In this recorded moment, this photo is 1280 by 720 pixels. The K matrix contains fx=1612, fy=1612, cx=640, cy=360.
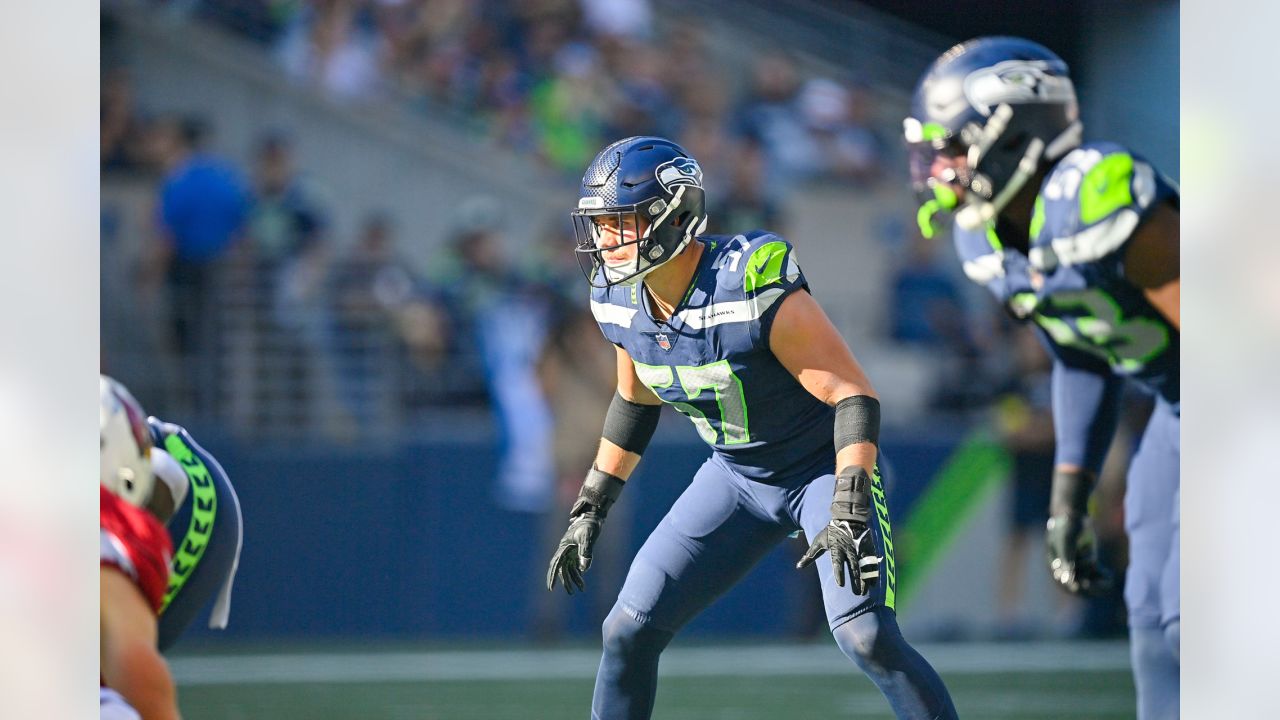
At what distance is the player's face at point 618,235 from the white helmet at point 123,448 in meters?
0.95

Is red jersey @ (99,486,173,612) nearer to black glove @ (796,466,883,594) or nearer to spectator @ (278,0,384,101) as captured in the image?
black glove @ (796,466,883,594)

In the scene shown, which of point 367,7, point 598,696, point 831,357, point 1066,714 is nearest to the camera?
point 831,357

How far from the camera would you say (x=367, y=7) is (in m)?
7.74

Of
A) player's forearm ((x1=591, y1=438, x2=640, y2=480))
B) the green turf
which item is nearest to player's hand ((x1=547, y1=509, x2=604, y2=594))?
player's forearm ((x1=591, y1=438, x2=640, y2=480))

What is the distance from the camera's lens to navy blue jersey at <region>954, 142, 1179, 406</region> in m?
3.22

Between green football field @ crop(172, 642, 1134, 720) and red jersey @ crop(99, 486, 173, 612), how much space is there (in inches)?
74.9

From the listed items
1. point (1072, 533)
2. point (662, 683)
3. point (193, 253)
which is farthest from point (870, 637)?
point (193, 253)

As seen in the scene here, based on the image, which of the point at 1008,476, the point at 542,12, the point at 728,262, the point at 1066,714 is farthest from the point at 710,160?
the point at 728,262

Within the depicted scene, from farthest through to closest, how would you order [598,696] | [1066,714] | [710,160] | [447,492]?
[710,160], [447,492], [1066,714], [598,696]

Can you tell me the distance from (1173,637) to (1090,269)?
2.48 feet
